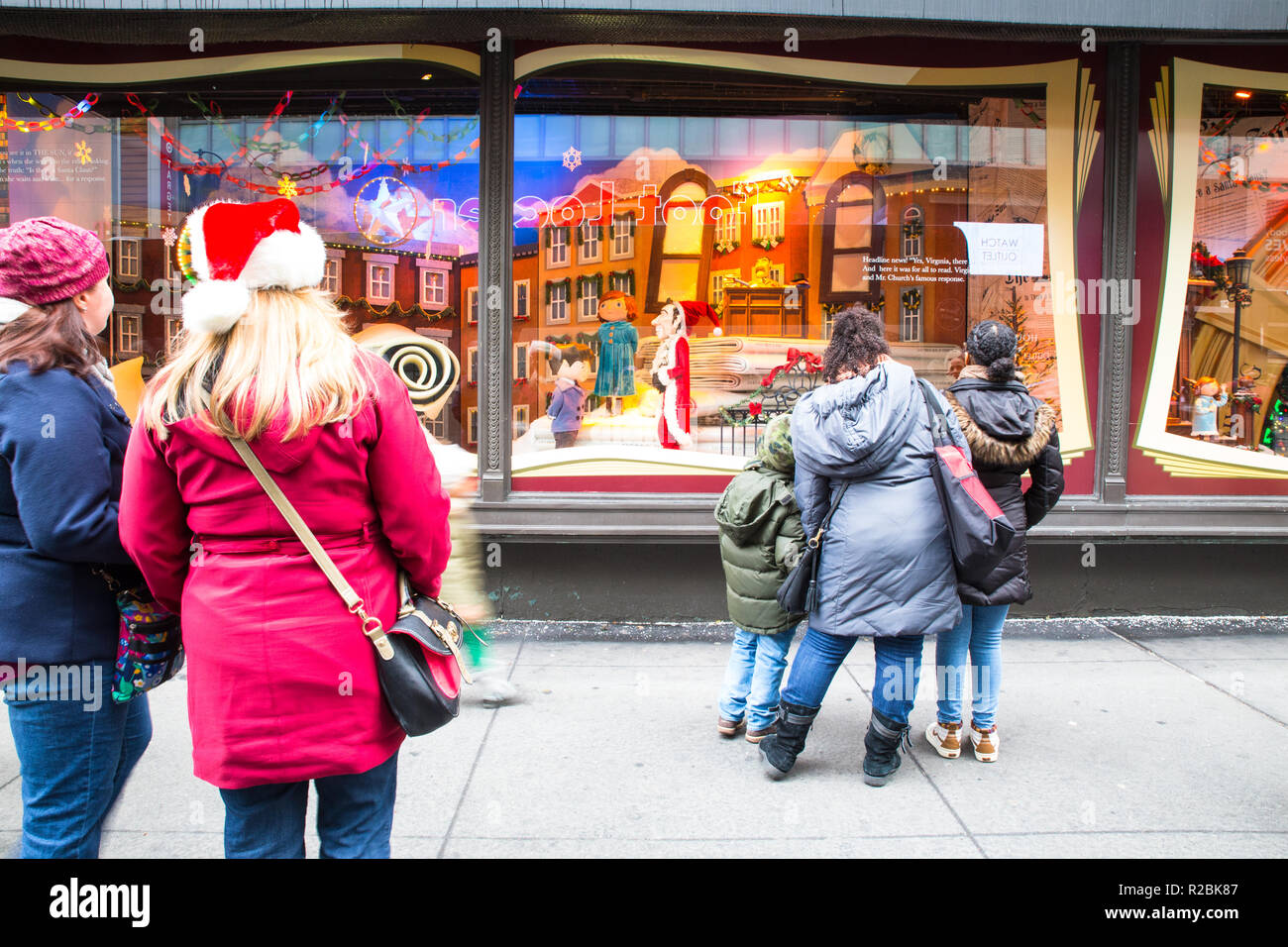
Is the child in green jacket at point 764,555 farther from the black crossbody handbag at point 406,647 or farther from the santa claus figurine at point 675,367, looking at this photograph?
the santa claus figurine at point 675,367

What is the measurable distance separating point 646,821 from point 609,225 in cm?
382

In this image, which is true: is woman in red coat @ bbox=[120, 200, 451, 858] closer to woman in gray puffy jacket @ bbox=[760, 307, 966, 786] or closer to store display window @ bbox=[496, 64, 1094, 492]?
woman in gray puffy jacket @ bbox=[760, 307, 966, 786]

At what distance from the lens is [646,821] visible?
3564mm

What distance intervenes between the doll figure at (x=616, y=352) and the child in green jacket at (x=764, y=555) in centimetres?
221

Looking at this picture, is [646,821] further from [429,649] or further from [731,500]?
[429,649]

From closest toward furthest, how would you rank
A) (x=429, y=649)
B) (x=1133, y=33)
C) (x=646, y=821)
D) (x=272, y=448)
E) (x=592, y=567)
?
(x=272, y=448), (x=429, y=649), (x=646, y=821), (x=1133, y=33), (x=592, y=567)

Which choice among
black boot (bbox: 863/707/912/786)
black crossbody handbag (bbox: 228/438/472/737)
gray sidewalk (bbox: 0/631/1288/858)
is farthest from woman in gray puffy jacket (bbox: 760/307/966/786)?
black crossbody handbag (bbox: 228/438/472/737)

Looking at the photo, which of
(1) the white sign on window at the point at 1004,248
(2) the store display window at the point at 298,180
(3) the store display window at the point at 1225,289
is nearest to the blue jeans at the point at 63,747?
(2) the store display window at the point at 298,180

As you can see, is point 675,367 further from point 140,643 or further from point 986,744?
point 140,643

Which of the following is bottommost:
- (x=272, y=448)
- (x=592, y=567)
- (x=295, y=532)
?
(x=592, y=567)

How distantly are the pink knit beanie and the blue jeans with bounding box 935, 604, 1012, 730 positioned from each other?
130 inches

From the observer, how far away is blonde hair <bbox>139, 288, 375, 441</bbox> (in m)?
1.90

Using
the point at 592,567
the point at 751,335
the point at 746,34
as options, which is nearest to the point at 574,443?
the point at 592,567

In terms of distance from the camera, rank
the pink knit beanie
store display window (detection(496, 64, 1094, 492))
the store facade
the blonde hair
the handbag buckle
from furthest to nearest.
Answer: store display window (detection(496, 64, 1094, 492))
the store facade
the pink knit beanie
the handbag buckle
the blonde hair
